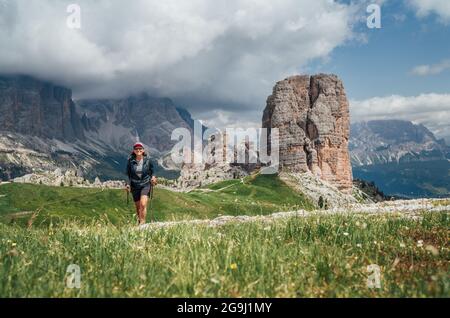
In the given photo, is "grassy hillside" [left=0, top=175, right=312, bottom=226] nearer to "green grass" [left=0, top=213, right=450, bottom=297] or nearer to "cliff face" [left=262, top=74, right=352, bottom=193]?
"green grass" [left=0, top=213, right=450, bottom=297]

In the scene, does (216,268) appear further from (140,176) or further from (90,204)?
(90,204)

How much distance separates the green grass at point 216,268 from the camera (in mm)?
6199

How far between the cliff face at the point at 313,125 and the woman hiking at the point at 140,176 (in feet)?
480

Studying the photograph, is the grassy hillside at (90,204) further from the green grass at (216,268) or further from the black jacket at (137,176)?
the green grass at (216,268)

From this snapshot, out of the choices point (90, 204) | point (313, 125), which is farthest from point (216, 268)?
point (313, 125)

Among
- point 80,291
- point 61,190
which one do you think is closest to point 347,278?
point 80,291

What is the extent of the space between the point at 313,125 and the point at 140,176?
524 ft

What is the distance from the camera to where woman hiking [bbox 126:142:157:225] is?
68.2ft

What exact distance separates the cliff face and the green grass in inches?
6164

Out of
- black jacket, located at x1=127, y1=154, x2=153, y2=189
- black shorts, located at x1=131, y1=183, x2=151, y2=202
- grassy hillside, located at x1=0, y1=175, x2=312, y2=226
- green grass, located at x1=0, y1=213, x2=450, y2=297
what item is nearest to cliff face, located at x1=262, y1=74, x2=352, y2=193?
grassy hillside, located at x1=0, y1=175, x2=312, y2=226

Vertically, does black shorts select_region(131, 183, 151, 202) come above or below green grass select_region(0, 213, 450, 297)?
above

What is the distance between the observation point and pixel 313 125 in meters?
175

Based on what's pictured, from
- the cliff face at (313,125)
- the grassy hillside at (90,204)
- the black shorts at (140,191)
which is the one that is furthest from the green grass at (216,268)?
the cliff face at (313,125)
